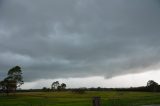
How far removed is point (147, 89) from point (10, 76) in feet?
272

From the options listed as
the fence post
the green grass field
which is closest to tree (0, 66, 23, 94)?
the green grass field

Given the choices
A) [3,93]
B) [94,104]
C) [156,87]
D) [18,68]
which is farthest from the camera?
[156,87]

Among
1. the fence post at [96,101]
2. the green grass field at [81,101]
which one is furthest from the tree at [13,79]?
the fence post at [96,101]

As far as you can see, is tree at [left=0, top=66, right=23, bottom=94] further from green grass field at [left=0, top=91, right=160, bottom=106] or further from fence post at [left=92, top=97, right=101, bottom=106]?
fence post at [left=92, top=97, right=101, bottom=106]

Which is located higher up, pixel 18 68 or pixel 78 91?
pixel 18 68

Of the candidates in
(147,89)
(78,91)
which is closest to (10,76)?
(78,91)

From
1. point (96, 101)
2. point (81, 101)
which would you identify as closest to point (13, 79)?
point (81, 101)

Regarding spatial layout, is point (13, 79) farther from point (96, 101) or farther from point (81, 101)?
point (96, 101)

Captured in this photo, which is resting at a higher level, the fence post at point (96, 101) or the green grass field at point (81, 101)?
the green grass field at point (81, 101)

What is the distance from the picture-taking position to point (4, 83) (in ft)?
511

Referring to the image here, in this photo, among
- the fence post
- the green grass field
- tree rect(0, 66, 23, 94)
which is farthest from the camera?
tree rect(0, 66, 23, 94)

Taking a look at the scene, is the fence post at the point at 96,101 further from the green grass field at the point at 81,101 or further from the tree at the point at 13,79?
the tree at the point at 13,79

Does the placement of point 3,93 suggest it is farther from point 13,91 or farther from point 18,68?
point 18,68

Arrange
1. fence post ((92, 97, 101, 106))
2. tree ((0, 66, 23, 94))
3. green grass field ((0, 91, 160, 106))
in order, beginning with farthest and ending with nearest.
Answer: tree ((0, 66, 23, 94)) < green grass field ((0, 91, 160, 106)) < fence post ((92, 97, 101, 106))
